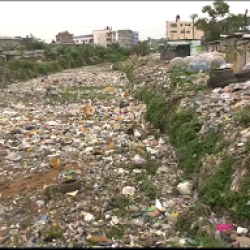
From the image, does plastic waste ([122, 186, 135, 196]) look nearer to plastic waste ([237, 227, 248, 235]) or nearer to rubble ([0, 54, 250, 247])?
rubble ([0, 54, 250, 247])

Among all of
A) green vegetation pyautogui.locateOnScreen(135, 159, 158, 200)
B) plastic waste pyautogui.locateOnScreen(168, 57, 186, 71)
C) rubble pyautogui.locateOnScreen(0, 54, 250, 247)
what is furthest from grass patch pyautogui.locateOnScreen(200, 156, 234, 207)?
plastic waste pyautogui.locateOnScreen(168, 57, 186, 71)

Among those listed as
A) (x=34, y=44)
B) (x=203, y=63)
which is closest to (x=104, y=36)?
(x=34, y=44)

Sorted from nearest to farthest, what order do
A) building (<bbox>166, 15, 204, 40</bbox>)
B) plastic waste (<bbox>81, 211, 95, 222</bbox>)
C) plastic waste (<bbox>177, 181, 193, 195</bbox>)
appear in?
plastic waste (<bbox>81, 211, 95, 222</bbox>), plastic waste (<bbox>177, 181, 193, 195</bbox>), building (<bbox>166, 15, 204, 40</bbox>)

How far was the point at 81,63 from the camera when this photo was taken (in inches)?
1128

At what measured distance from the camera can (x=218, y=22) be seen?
101 feet

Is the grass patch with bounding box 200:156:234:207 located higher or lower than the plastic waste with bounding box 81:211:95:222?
higher

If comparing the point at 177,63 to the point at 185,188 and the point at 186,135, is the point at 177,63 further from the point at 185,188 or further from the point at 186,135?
the point at 185,188

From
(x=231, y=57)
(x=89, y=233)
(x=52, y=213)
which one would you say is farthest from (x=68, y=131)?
(x=231, y=57)

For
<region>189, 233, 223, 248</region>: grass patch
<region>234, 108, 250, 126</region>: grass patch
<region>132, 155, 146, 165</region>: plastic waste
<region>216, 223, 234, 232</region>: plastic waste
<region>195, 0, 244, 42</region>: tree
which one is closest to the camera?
<region>189, 233, 223, 248</region>: grass patch

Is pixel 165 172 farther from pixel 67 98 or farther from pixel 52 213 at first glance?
pixel 67 98

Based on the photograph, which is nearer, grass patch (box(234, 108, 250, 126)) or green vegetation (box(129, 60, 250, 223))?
green vegetation (box(129, 60, 250, 223))

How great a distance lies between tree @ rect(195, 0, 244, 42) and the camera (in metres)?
29.4

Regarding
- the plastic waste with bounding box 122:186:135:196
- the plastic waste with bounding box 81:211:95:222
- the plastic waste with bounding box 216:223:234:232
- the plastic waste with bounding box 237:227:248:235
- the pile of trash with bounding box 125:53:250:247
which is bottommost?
the plastic waste with bounding box 81:211:95:222

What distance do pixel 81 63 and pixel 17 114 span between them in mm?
20569
